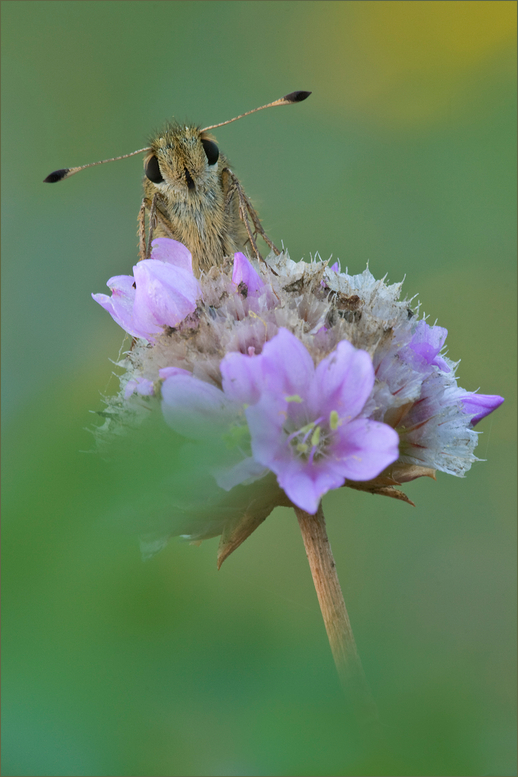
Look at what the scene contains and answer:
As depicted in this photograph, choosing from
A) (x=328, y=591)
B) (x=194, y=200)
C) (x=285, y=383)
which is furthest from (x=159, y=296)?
(x=194, y=200)

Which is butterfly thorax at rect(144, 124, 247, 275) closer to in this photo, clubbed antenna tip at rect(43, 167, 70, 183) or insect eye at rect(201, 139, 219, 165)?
insect eye at rect(201, 139, 219, 165)

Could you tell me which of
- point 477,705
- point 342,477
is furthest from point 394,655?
point 342,477

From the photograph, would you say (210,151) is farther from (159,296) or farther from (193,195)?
(159,296)

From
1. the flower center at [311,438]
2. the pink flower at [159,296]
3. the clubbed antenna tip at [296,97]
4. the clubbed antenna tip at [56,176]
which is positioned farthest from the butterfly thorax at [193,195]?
the flower center at [311,438]

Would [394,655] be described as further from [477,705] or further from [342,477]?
[342,477]

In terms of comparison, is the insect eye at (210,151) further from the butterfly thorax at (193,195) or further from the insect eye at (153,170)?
the insect eye at (153,170)

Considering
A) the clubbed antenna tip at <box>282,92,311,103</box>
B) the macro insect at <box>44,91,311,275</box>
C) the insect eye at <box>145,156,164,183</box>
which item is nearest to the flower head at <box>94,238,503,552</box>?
the clubbed antenna tip at <box>282,92,311,103</box>
